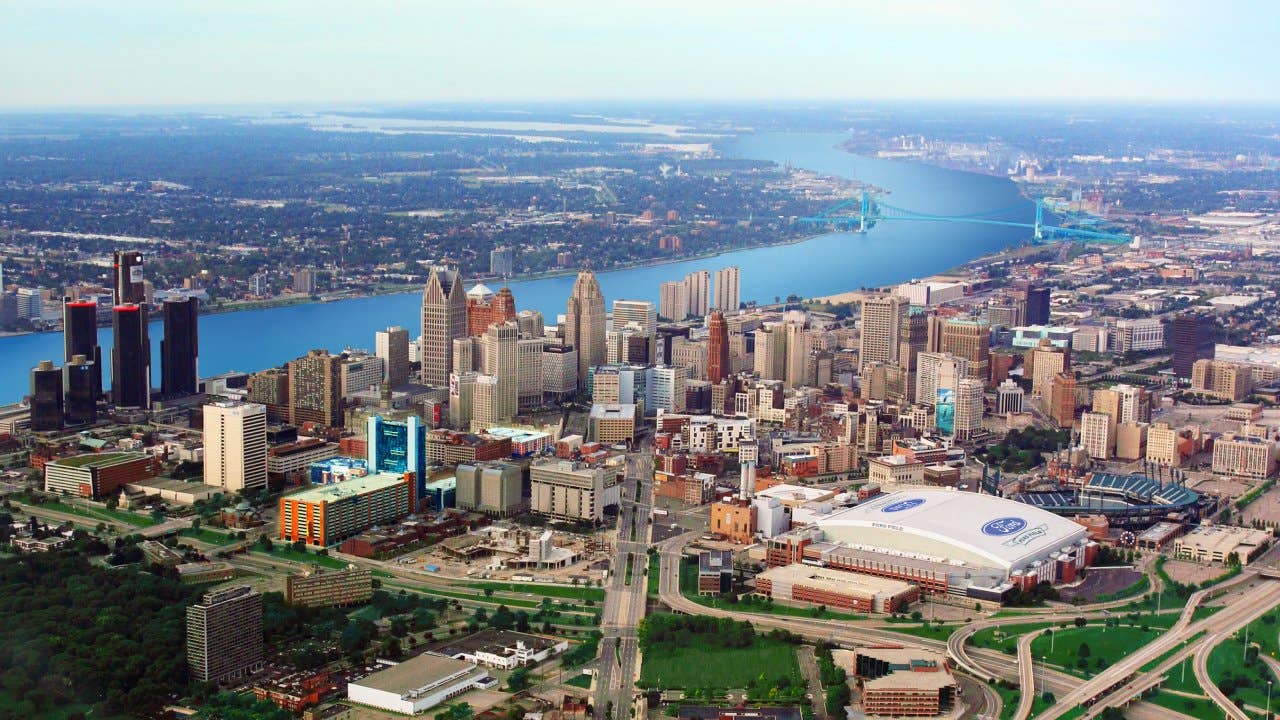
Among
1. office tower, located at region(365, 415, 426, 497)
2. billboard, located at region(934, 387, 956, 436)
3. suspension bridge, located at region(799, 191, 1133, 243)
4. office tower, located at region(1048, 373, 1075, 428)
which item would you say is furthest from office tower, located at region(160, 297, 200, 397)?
suspension bridge, located at region(799, 191, 1133, 243)

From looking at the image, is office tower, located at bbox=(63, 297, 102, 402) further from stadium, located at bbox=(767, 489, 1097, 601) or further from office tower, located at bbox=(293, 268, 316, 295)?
office tower, located at bbox=(293, 268, 316, 295)

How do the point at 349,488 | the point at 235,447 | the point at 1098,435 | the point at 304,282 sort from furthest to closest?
the point at 304,282 → the point at 1098,435 → the point at 235,447 → the point at 349,488

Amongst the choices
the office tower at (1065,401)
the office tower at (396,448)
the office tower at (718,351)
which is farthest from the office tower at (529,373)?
the office tower at (1065,401)

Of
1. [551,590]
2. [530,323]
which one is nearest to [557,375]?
[530,323]

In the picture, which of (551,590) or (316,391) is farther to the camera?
(316,391)

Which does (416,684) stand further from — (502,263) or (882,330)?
(502,263)

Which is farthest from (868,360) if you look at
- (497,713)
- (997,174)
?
(997,174)
